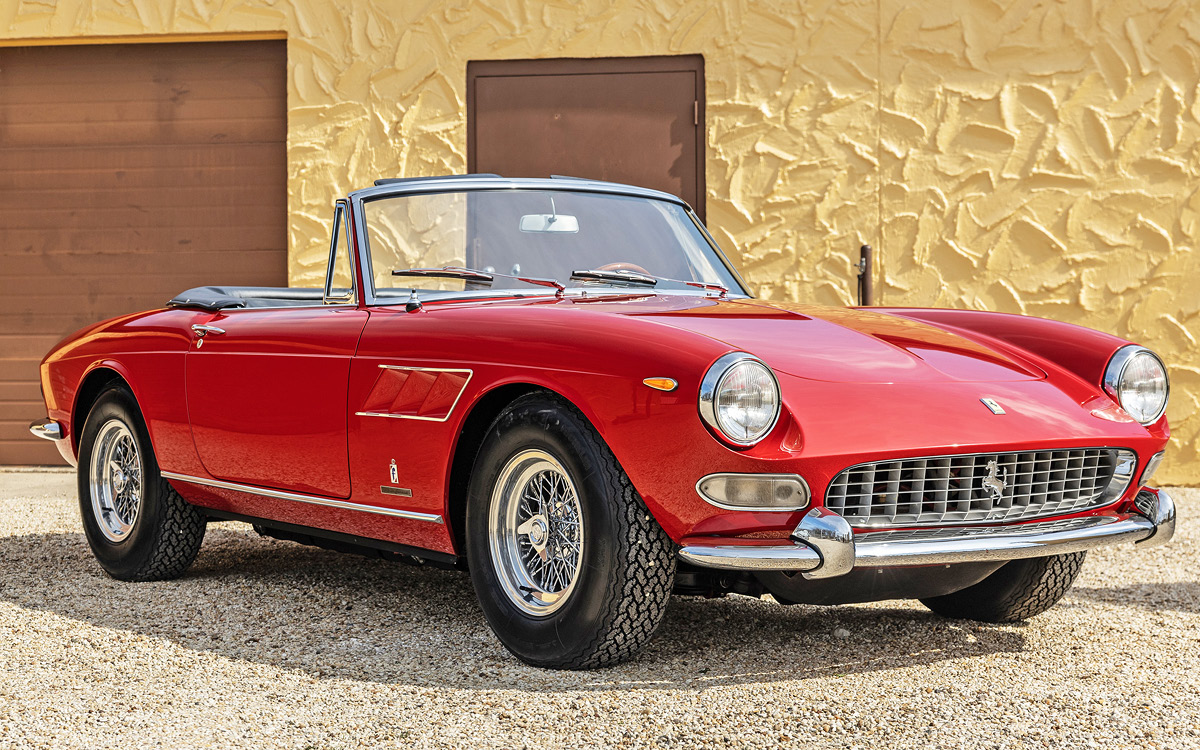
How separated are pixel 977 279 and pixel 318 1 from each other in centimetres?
484

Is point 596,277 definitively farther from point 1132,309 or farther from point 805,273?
point 1132,309

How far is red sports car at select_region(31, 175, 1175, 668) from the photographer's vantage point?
307 cm

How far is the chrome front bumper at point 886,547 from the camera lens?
3.00m

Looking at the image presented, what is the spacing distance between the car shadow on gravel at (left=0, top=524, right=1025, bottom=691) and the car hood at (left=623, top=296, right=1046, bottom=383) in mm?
824

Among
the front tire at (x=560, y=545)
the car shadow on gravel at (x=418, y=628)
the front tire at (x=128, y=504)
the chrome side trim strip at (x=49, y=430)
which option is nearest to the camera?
the front tire at (x=560, y=545)

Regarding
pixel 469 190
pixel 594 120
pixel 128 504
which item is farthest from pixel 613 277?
pixel 594 120

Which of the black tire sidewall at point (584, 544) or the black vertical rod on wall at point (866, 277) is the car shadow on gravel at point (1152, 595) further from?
the black tire sidewall at point (584, 544)

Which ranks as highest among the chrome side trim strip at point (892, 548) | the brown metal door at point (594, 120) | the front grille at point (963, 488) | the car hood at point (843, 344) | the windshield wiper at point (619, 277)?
the brown metal door at point (594, 120)

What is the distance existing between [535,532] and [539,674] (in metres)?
0.37

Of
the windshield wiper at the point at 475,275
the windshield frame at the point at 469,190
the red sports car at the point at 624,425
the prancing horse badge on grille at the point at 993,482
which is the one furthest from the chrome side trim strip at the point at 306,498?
the prancing horse badge on grille at the point at 993,482

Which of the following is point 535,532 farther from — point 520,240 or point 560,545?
point 520,240

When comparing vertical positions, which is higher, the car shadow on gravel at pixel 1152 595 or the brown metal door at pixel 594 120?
the brown metal door at pixel 594 120

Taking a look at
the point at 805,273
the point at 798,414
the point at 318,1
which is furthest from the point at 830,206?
the point at 798,414

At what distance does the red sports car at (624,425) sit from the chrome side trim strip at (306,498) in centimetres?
1
